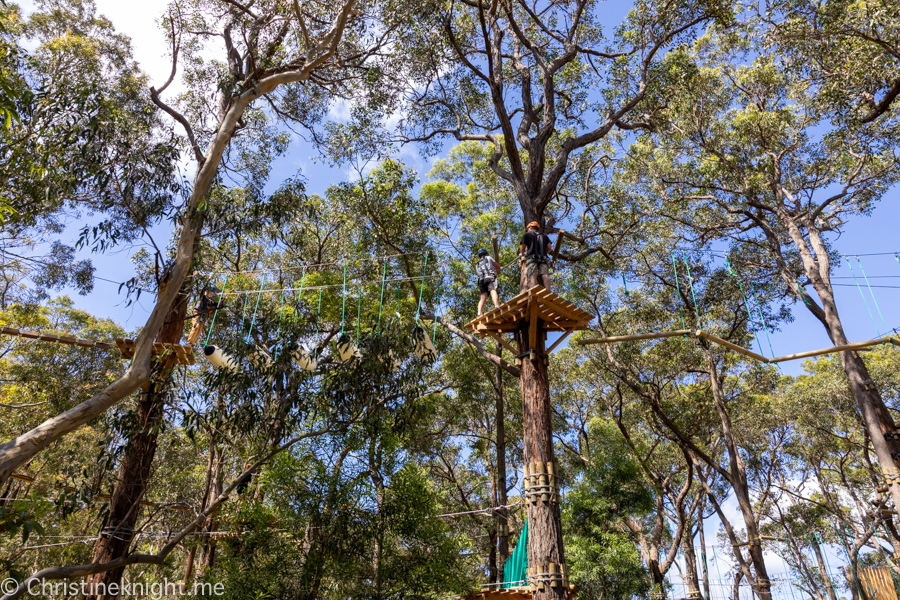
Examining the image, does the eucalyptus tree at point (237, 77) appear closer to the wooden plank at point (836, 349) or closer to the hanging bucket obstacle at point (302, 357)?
the hanging bucket obstacle at point (302, 357)

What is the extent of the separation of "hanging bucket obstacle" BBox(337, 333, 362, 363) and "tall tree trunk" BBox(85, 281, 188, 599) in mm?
1686

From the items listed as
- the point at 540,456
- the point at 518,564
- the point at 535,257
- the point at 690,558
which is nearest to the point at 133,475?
the point at 540,456

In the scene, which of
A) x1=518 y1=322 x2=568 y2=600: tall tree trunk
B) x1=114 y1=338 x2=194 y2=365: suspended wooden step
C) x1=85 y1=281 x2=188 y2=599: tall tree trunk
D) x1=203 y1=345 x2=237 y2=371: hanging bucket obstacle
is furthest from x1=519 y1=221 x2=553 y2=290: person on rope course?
x1=114 y1=338 x2=194 y2=365: suspended wooden step

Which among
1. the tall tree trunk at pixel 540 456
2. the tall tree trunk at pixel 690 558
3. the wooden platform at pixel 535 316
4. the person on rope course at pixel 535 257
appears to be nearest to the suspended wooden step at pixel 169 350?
the wooden platform at pixel 535 316

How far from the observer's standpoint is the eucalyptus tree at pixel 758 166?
8.92 meters

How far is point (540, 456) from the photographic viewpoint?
16.0 ft

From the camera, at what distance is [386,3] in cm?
785

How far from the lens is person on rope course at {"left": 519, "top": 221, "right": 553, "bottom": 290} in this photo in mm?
5703

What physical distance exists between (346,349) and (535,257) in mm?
2380

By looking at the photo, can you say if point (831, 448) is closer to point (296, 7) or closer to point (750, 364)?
point (750, 364)

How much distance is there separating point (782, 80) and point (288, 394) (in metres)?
9.49

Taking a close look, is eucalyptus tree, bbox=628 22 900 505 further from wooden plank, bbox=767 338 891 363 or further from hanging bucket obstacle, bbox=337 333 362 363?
hanging bucket obstacle, bbox=337 333 362 363

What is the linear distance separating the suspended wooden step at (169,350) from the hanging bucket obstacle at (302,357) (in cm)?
103

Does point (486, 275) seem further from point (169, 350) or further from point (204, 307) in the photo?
point (169, 350)
